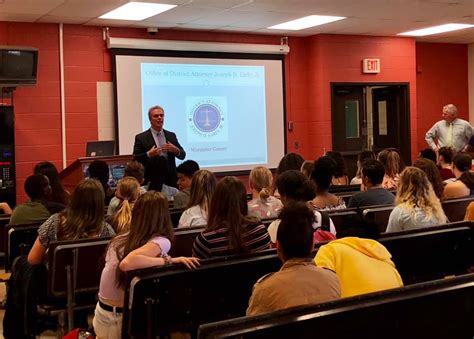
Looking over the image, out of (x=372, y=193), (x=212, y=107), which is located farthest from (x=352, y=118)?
(x=372, y=193)

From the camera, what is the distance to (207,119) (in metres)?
9.03

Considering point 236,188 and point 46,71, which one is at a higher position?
point 46,71

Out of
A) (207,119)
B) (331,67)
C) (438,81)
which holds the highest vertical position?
(331,67)

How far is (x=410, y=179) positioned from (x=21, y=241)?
2485mm

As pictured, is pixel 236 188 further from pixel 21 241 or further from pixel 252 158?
pixel 252 158

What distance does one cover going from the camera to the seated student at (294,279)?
2.06 m

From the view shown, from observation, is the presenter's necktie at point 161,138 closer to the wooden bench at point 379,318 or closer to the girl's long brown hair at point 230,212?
the girl's long brown hair at point 230,212

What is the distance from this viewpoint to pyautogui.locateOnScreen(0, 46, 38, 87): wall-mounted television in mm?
6893

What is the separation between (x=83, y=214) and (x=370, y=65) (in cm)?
743

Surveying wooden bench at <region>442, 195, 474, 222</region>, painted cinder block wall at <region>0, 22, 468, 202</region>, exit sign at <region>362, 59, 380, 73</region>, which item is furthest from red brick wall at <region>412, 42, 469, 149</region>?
wooden bench at <region>442, 195, 474, 222</region>

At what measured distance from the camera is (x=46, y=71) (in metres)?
7.80

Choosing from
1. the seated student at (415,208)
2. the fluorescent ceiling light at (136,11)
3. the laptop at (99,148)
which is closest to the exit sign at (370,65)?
the fluorescent ceiling light at (136,11)

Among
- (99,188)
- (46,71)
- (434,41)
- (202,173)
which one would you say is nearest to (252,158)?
(46,71)

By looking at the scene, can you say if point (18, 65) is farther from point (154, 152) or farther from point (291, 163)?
point (291, 163)
